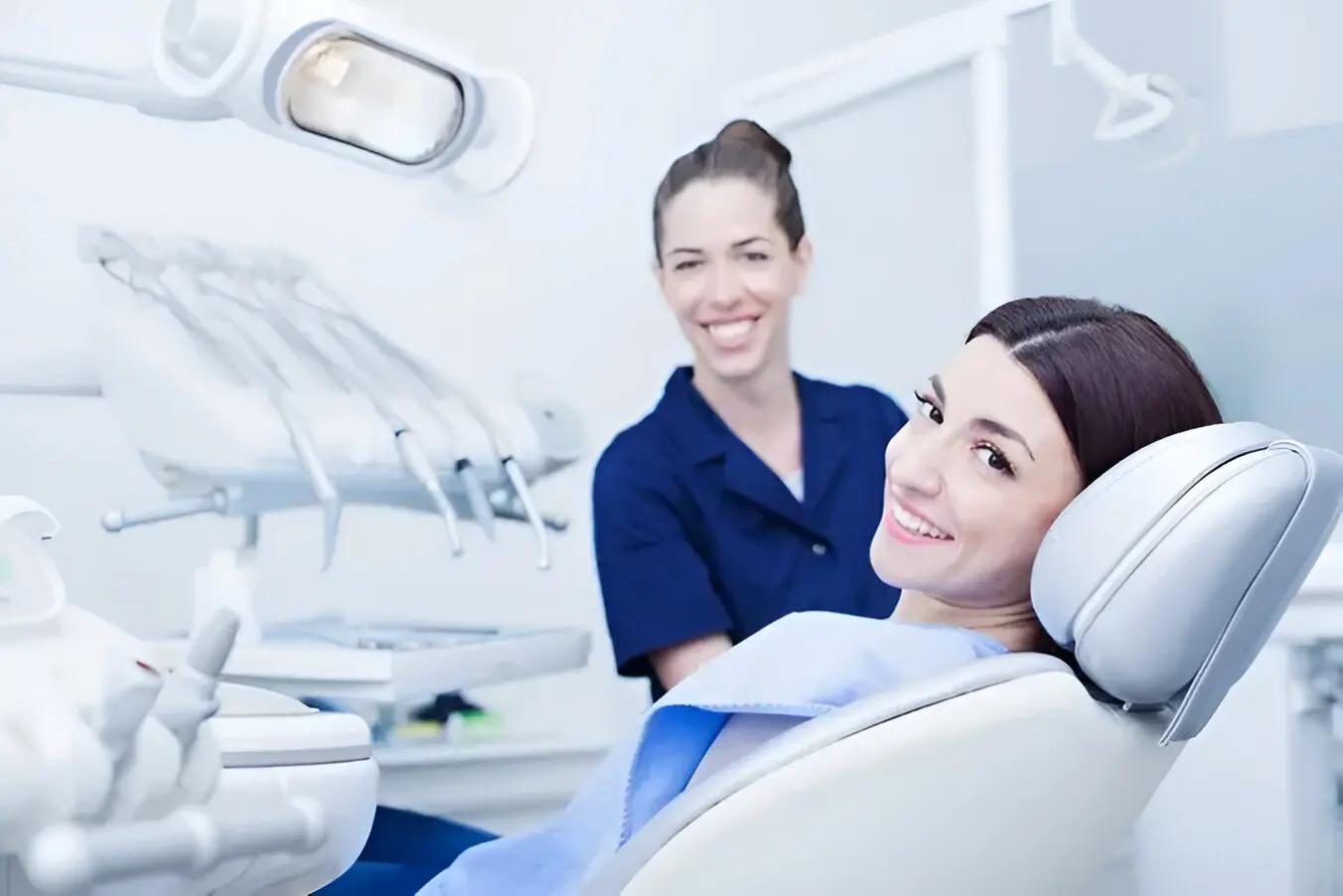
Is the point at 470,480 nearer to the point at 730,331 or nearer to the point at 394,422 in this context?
the point at 394,422

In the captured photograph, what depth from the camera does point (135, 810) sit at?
0.88 metres

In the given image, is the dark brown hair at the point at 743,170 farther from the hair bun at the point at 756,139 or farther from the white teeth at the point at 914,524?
the white teeth at the point at 914,524

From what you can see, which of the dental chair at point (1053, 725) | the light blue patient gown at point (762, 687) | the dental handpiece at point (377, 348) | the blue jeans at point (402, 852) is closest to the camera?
the dental chair at point (1053, 725)

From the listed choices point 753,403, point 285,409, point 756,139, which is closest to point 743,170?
point 756,139

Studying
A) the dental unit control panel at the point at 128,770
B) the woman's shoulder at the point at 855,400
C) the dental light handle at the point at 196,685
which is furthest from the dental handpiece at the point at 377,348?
the dental light handle at the point at 196,685

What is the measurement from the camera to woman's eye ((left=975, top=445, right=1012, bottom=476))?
0.95 metres

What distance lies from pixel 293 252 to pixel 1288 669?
3.73 feet

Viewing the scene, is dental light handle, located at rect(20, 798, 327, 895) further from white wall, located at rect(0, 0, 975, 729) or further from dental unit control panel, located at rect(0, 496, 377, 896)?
white wall, located at rect(0, 0, 975, 729)

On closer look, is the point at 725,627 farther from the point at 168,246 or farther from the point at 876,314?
the point at 168,246

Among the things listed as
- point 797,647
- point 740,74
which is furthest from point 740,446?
point 797,647

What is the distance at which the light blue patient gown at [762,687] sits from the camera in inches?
33.6

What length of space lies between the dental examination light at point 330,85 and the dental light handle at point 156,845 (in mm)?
813

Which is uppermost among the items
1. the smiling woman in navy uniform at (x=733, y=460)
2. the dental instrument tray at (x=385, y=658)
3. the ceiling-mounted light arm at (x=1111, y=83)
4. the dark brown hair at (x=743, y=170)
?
the ceiling-mounted light arm at (x=1111, y=83)

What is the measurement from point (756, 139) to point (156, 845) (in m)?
1.14
